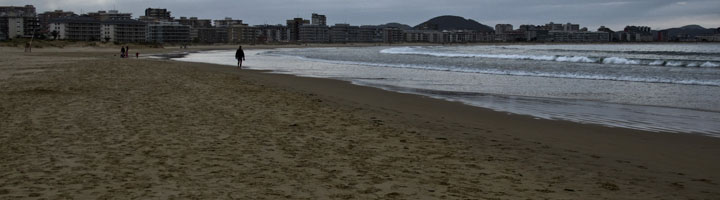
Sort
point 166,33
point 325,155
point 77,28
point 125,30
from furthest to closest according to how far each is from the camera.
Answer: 1. point 166,33
2. point 125,30
3. point 77,28
4. point 325,155

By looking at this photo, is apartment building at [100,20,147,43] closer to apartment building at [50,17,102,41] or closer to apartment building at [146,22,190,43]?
apartment building at [50,17,102,41]

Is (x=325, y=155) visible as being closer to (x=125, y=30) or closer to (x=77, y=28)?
(x=77, y=28)

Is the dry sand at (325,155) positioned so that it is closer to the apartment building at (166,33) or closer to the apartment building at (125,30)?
the apartment building at (125,30)

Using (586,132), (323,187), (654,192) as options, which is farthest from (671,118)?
(323,187)

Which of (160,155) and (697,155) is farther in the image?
(697,155)

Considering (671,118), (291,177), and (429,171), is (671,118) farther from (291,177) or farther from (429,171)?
(291,177)

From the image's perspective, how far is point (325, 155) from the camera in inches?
239

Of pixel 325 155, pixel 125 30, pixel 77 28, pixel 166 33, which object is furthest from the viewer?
pixel 166 33

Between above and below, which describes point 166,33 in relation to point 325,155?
above

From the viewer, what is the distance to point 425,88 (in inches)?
657

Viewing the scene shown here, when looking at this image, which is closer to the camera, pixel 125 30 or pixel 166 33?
pixel 125 30

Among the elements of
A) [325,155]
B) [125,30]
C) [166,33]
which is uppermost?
[166,33]

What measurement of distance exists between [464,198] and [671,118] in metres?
7.27

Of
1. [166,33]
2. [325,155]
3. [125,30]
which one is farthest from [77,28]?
[325,155]
